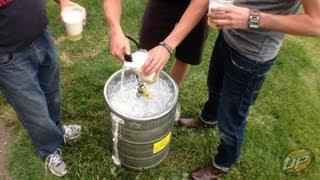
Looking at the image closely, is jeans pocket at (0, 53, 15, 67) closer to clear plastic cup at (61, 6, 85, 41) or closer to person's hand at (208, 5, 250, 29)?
clear plastic cup at (61, 6, 85, 41)

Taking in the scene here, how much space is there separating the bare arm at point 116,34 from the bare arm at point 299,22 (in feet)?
2.95

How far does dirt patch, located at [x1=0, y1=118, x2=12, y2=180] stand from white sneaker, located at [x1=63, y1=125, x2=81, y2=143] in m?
0.52

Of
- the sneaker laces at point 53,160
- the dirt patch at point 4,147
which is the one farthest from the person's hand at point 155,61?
the dirt patch at point 4,147

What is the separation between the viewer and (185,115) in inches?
158

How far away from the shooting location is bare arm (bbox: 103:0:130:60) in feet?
9.00

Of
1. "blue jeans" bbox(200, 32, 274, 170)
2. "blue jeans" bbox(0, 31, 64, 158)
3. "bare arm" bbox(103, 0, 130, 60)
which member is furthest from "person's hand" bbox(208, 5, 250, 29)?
"blue jeans" bbox(0, 31, 64, 158)

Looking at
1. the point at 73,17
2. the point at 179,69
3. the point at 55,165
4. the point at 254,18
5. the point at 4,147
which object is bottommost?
the point at 4,147

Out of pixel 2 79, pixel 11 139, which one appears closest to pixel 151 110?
pixel 2 79

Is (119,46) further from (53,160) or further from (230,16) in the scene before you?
(53,160)

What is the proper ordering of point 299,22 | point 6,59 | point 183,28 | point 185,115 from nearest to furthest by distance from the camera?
point 299,22, point 6,59, point 183,28, point 185,115

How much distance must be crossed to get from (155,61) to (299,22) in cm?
88

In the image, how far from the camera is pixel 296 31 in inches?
88.6

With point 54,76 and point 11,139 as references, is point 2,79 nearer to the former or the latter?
point 54,76

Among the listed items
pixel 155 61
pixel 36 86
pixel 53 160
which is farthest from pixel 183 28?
pixel 53 160
